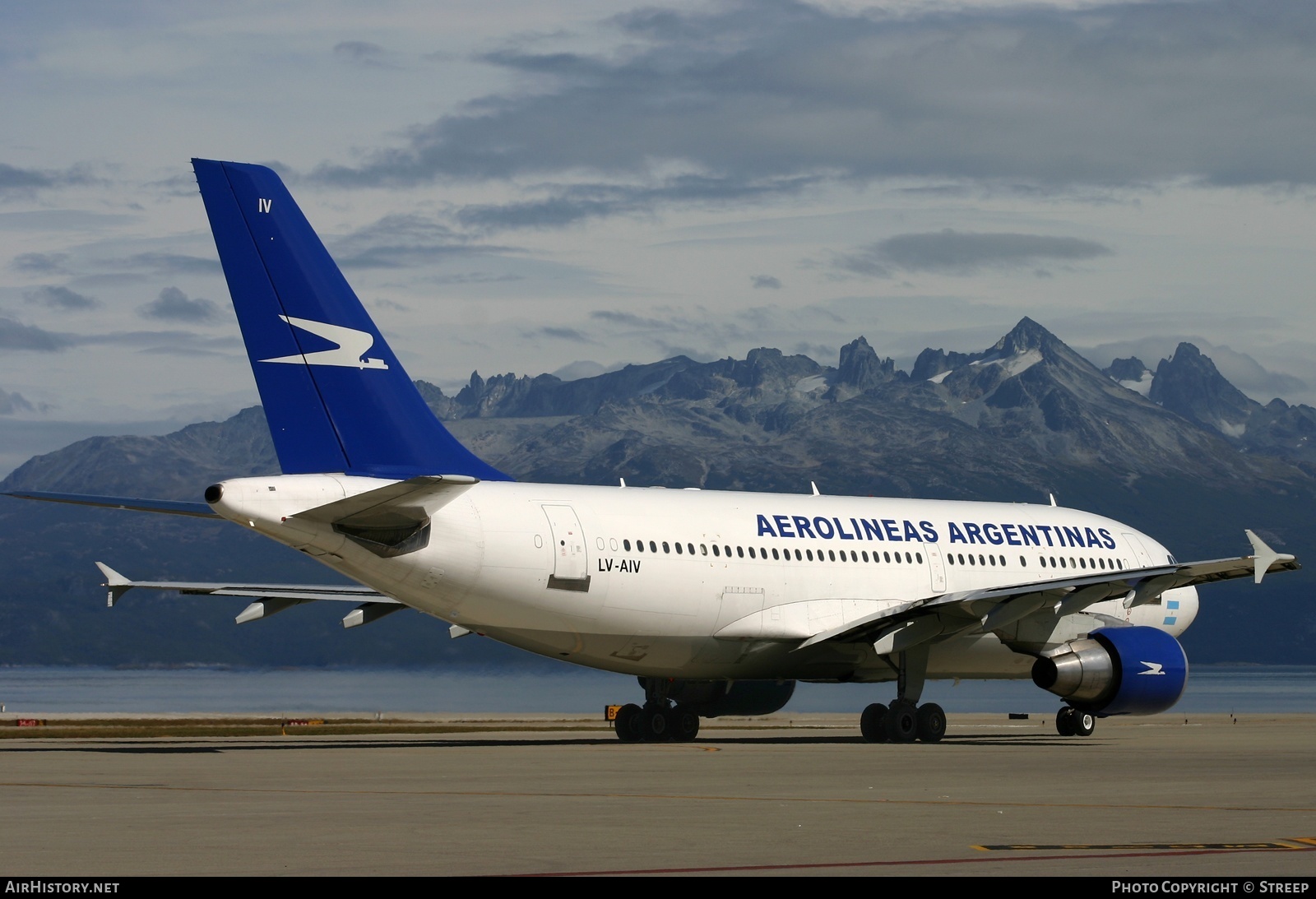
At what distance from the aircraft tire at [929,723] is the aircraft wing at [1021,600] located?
3.99 feet

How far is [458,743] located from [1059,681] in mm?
10868

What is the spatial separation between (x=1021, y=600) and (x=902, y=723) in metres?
3.18

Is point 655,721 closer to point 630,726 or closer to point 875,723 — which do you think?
point 630,726

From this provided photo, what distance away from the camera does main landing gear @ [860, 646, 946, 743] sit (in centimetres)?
3259

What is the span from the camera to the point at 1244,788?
20.5 m

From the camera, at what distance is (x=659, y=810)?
17.2 metres

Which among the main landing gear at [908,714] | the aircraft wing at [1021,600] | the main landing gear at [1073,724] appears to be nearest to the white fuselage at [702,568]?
the aircraft wing at [1021,600]

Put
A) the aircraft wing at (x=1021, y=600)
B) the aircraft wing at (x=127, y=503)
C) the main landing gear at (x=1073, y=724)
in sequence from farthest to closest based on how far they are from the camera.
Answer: the main landing gear at (x=1073, y=724)
the aircraft wing at (x=1021, y=600)
the aircraft wing at (x=127, y=503)

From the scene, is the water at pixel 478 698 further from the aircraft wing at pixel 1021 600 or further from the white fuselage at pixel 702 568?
the aircraft wing at pixel 1021 600

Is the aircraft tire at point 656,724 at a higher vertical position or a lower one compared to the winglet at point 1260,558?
lower

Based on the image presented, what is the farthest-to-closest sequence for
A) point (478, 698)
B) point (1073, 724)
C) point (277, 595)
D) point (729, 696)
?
point (478, 698) → point (1073, 724) → point (277, 595) → point (729, 696)

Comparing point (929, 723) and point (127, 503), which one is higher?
point (127, 503)

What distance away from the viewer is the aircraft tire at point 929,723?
3259 centimetres

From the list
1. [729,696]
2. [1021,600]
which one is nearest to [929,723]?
[1021,600]
